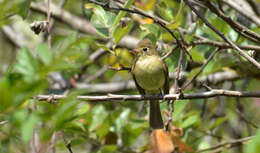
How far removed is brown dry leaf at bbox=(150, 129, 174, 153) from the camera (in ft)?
9.25

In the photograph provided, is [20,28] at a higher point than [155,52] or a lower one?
higher

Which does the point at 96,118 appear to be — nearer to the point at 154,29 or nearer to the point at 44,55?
the point at 154,29

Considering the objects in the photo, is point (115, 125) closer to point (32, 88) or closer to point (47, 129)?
point (47, 129)

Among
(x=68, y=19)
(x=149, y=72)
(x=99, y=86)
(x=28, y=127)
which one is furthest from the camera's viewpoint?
(x=68, y=19)

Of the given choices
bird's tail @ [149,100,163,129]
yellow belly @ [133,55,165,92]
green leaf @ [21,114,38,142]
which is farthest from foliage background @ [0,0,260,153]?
yellow belly @ [133,55,165,92]

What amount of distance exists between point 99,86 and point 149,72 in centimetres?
99

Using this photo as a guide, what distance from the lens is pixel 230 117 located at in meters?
5.42

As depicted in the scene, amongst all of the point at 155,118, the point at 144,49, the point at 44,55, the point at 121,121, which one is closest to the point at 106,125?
the point at 121,121

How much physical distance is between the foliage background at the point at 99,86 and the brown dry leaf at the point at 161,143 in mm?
175

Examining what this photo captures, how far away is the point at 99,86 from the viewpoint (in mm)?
4602

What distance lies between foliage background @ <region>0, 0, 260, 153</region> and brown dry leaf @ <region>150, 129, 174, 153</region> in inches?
6.9

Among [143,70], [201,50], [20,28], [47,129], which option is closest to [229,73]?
[201,50]

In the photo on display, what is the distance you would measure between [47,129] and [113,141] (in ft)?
6.56

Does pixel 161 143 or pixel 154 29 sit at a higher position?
pixel 154 29
